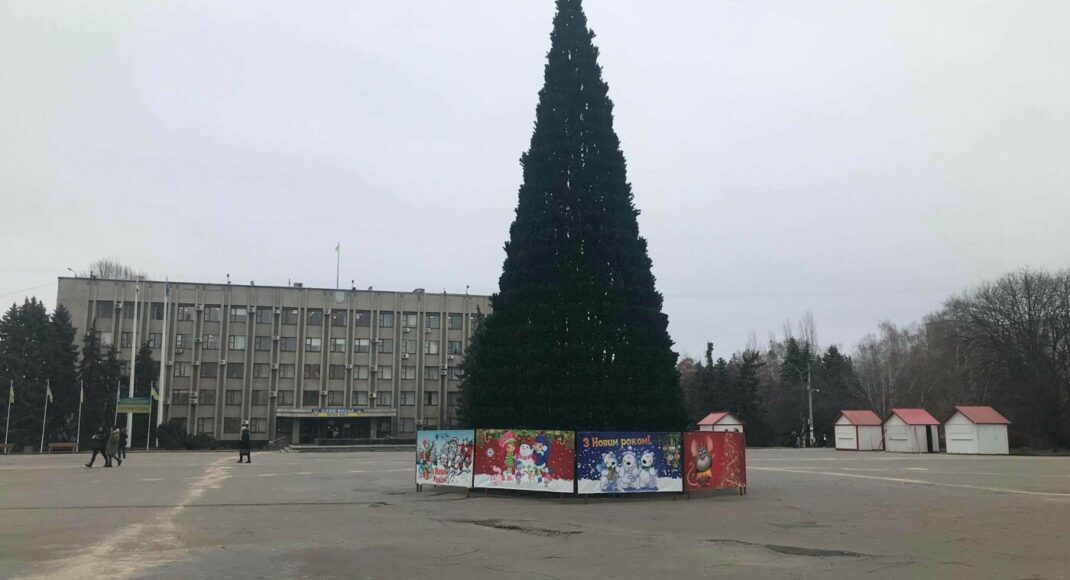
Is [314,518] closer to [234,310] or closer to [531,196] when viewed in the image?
[531,196]

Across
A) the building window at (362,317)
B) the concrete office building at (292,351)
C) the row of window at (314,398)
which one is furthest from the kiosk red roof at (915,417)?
the building window at (362,317)

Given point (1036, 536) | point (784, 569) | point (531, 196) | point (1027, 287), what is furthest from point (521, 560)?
point (1027, 287)

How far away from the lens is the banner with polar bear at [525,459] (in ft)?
60.6

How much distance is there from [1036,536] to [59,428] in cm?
7643

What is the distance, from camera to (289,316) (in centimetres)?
8575

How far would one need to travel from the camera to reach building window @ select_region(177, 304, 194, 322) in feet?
270

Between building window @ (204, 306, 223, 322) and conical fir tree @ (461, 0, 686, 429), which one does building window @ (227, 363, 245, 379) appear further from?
conical fir tree @ (461, 0, 686, 429)

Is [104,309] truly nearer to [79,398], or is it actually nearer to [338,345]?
[79,398]

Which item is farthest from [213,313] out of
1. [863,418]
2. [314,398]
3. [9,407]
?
[863,418]

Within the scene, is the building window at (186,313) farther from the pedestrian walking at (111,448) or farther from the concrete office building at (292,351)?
the pedestrian walking at (111,448)

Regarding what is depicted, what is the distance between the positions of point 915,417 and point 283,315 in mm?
62357

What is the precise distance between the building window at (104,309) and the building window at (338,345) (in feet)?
73.0

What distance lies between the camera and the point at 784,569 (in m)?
9.74

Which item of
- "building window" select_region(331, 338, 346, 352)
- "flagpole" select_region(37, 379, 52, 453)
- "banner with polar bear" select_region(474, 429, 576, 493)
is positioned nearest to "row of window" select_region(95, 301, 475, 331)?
"building window" select_region(331, 338, 346, 352)
